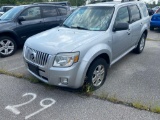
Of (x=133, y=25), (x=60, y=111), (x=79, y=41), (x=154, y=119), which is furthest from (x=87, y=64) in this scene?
(x=133, y=25)

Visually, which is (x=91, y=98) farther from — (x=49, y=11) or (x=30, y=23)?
(x=49, y=11)

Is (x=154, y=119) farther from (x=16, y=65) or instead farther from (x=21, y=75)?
(x=16, y=65)

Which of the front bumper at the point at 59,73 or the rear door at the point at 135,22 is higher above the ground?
the rear door at the point at 135,22

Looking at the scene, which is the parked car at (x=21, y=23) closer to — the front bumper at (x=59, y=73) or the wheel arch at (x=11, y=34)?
the wheel arch at (x=11, y=34)

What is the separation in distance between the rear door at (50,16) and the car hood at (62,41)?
3300 millimetres

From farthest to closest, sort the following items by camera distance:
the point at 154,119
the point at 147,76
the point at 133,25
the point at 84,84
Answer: the point at 133,25 < the point at 147,76 < the point at 84,84 < the point at 154,119

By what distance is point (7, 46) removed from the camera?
5.79m

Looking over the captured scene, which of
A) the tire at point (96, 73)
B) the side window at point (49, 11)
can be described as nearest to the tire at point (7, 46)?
the side window at point (49, 11)

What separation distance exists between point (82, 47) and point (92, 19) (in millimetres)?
1229

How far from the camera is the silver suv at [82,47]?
2.99 meters

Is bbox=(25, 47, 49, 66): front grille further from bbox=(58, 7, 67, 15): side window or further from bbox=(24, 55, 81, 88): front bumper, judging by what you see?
bbox=(58, 7, 67, 15): side window

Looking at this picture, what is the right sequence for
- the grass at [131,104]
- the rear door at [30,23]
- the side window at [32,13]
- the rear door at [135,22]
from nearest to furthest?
the grass at [131,104] → the rear door at [135,22] → the rear door at [30,23] → the side window at [32,13]

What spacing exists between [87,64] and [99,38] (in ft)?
2.29

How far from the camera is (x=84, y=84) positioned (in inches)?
135
